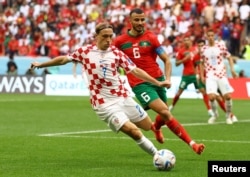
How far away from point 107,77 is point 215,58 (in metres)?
9.45

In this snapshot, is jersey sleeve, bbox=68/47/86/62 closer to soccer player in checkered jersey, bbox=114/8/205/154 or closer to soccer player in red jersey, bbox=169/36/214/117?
soccer player in checkered jersey, bbox=114/8/205/154

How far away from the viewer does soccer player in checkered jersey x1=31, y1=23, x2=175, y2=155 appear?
13.0 meters

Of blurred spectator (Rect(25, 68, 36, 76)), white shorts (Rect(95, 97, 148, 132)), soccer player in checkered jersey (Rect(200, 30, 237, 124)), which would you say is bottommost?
blurred spectator (Rect(25, 68, 36, 76))

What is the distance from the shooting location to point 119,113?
42.9 feet

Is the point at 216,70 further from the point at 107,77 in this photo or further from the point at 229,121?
the point at 107,77

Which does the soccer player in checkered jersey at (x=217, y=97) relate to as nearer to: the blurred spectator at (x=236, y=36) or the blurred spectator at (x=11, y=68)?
the blurred spectator at (x=236, y=36)

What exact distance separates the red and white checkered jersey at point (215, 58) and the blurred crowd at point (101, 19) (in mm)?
15152

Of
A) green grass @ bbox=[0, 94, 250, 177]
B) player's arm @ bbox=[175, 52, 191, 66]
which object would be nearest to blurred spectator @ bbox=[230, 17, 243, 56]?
green grass @ bbox=[0, 94, 250, 177]

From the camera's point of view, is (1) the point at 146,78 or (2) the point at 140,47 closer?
(1) the point at 146,78

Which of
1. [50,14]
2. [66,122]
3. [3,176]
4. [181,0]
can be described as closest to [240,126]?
[66,122]

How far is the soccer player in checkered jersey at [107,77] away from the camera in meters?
13.0

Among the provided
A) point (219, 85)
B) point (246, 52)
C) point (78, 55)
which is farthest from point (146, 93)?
point (246, 52)

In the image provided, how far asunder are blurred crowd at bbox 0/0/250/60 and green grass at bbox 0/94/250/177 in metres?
11.7

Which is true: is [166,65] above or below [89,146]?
above
